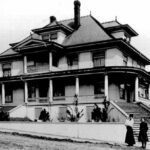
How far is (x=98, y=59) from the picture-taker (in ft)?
116

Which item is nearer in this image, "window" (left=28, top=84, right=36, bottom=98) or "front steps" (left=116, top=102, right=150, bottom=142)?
"front steps" (left=116, top=102, right=150, bottom=142)

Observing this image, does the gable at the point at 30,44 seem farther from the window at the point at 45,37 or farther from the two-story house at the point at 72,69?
the window at the point at 45,37

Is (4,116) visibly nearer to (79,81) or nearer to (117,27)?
(79,81)

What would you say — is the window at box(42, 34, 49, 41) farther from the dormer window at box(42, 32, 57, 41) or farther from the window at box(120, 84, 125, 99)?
the window at box(120, 84, 125, 99)

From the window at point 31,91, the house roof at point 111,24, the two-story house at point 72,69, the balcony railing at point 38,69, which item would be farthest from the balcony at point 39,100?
the house roof at point 111,24

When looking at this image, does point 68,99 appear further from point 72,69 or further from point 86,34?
point 86,34

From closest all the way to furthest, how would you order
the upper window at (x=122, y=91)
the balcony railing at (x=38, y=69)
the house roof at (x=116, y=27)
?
1. the upper window at (x=122, y=91)
2. the house roof at (x=116, y=27)
3. the balcony railing at (x=38, y=69)

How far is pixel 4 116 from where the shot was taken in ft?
100

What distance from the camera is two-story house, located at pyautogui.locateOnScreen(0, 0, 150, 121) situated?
111 ft

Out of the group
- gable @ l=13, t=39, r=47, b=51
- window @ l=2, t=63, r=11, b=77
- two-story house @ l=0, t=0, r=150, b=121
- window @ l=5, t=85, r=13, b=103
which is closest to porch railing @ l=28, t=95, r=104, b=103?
two-story house @ l=0, t=0, r=150, b=121

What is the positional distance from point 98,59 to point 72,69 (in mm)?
2926

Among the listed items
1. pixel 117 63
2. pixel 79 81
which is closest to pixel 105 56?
pixel 117 63

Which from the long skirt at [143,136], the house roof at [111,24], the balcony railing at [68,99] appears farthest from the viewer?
the house roof at [111,24]

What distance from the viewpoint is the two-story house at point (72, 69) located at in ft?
111
